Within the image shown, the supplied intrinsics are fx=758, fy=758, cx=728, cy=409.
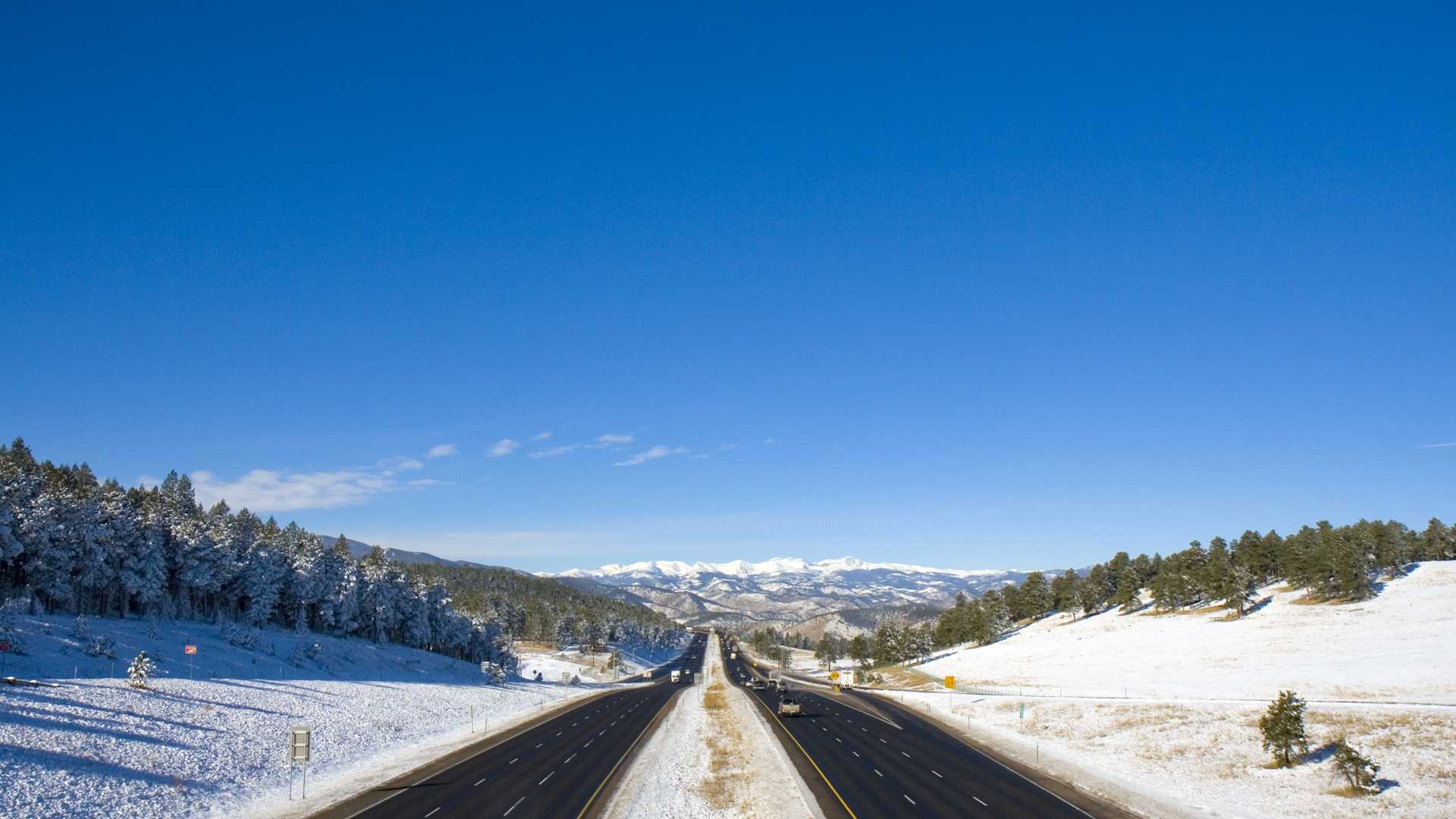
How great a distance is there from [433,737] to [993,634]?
11707 centimetres

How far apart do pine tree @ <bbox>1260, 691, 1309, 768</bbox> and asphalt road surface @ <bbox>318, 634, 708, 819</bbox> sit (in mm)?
31532

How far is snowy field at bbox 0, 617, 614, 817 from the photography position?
27.8 metres

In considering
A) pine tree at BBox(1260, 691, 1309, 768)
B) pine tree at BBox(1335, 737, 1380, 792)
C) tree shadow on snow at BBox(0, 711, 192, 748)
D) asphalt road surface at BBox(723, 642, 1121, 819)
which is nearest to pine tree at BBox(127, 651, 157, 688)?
tree shadow on snow at BBox(0, 711, 192, 748)

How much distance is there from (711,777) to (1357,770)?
2743 centimetres

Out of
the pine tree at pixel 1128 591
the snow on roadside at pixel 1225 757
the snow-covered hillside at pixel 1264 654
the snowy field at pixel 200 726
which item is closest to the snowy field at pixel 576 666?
the snow-covered hillside at pixel 1264 654

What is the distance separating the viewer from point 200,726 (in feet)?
131

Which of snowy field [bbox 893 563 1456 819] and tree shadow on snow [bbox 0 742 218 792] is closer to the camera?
tree shadow on snow [bbox 0 742 218 792]

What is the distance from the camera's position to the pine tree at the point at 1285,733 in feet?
117

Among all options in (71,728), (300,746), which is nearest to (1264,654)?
(300,746)

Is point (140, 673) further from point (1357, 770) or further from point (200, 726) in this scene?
point (1357, 770)

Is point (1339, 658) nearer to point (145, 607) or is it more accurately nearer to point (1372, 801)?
point (1372, 801)

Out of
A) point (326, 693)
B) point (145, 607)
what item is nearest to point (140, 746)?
point (326, 693)

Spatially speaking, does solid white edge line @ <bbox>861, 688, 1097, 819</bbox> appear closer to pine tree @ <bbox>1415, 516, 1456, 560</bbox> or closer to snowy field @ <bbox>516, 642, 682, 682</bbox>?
snowy field @ <bbox>516, 642, 682, 682</bbox>

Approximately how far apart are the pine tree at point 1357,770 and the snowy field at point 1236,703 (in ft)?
2.27
